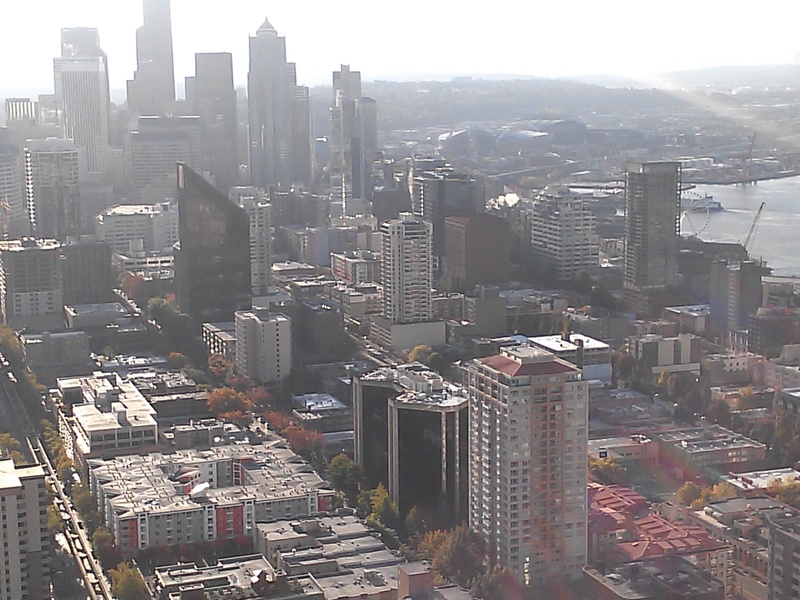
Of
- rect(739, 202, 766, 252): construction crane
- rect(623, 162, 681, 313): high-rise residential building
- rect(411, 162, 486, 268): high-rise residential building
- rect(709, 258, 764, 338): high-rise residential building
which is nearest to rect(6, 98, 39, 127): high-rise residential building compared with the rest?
rect(411, 162, 486, 268): high-rise residential building

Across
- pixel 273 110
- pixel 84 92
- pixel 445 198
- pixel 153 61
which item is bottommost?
pixel 445 198

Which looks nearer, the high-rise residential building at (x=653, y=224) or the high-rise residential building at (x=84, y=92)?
the high-rise residential building at (x=653, y=224)

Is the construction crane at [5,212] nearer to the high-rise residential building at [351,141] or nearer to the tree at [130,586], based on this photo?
the high-rise residential building at [351,141]

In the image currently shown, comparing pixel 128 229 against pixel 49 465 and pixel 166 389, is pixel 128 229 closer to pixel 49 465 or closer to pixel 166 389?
pixel 166 389

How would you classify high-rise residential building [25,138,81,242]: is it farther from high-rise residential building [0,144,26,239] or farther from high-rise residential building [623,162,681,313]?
high-rise residential building [623,162,681,313]

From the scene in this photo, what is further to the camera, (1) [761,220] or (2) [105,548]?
(1) [761,220]

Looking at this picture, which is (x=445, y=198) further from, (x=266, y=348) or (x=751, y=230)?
(x=266, y=348)

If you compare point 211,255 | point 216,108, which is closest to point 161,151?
point 216,108

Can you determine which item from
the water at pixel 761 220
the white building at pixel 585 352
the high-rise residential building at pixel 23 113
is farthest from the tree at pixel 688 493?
the high-rise residential building at pixel 23 113
